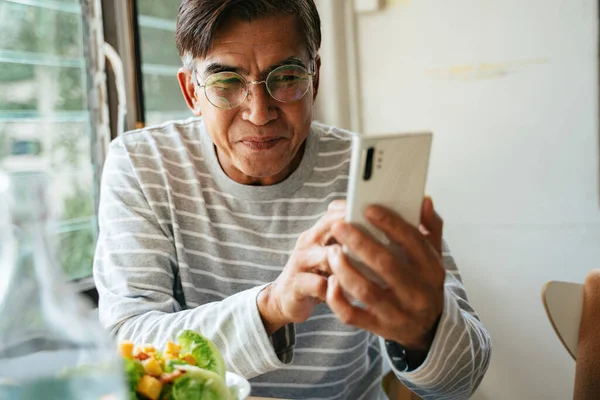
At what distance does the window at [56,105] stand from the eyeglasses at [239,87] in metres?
0.85

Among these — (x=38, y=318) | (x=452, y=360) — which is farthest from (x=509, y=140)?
(x=38, y=318)

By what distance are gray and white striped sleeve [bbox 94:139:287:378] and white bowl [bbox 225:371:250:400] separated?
0.14 m

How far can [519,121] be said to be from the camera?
2566 mm

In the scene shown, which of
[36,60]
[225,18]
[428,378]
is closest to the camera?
[428,378]

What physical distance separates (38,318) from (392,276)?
410 millimetres

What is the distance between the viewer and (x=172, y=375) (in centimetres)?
78

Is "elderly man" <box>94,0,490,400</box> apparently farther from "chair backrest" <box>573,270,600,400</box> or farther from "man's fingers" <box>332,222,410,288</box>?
"chair backrest" <box>573,270,600,400</box>

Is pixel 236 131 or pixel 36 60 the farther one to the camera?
pixel 36 60

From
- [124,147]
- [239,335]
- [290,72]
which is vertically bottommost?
[239,335]

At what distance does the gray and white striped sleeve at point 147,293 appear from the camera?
1053mm

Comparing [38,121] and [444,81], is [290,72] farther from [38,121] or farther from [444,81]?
[444,81]

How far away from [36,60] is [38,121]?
187mm

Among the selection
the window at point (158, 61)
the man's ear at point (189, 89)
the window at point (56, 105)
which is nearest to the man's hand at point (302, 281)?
the man's ear at point (189, 89)

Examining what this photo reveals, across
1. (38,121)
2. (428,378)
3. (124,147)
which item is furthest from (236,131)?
(38,121)
